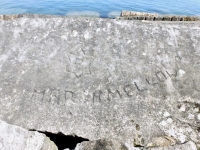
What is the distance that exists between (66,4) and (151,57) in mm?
14487

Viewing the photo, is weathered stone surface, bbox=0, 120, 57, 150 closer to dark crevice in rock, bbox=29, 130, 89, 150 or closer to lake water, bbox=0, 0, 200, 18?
dark crevice in rock, bbox=29, 130, 89, 150

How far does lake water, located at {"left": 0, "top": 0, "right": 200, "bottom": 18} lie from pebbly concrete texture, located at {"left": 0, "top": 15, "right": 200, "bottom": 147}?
1095 cm

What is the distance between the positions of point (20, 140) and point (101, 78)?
1105 millimetres

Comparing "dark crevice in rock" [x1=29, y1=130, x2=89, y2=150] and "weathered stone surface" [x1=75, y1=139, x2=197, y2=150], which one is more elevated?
"weathered stone surface" [x1=75, y1=139, x2=197, y2=150]

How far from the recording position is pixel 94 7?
15383mm

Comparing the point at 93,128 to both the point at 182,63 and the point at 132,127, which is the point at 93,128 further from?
the point at 182,63

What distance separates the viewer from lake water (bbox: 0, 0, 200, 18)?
14.2 meters

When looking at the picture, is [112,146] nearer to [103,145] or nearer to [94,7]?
[103,145]

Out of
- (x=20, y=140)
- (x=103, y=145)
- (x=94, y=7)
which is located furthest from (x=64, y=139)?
(x=94, y=7)

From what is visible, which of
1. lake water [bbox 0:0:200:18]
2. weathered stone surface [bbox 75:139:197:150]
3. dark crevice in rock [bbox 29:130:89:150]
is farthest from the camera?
lake water [bbox 0:0:200:18]

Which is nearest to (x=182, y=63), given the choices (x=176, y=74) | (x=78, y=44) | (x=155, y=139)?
(x=176, y=74)

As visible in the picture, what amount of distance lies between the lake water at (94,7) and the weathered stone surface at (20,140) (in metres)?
12.3

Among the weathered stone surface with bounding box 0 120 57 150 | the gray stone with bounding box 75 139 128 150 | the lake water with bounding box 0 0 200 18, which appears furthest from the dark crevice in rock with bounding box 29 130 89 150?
the lake water with bounding box 0 0 200 18

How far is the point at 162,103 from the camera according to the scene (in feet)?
7.82
